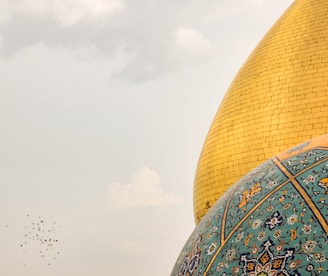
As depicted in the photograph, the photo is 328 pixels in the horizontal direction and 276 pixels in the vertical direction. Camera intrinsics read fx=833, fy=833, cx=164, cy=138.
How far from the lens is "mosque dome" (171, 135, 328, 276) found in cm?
376

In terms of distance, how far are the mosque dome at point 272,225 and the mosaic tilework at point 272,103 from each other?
35.5 ft

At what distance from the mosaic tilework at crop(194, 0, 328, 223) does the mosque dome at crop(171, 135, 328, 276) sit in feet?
35.5

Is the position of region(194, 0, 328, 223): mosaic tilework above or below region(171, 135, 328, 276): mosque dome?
above

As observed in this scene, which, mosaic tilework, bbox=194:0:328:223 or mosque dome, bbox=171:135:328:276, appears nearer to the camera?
mosque dome, bbox=171:135:328:276

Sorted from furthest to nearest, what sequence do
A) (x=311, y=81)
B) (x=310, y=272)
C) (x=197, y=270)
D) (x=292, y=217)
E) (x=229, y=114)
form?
(x=229, y=114)
(x=311, y=81)
(x=197, y=270)
(x=292, y=217)
(x=310, y=272)

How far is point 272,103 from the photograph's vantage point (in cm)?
1585

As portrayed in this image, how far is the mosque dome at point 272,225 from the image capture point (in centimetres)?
376

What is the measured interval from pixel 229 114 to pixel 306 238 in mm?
13007

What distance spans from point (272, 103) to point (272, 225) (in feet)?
39.6

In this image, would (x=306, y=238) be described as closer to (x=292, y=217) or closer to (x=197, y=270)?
(x=292, y=217)

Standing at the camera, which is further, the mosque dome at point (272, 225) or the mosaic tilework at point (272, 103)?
the mosaic tilework at point (272, 103)

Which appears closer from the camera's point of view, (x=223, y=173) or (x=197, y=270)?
(x=197, y=270)

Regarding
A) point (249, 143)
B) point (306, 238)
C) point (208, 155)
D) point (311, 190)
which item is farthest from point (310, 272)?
point (208, 155)

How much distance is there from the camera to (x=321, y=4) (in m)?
16.9
